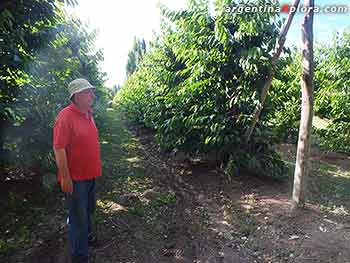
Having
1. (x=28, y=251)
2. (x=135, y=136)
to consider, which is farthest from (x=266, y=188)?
(x=135, y=136)

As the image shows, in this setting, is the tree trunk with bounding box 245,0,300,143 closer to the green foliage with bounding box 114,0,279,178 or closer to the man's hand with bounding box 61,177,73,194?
the green foliage with bounding box 114,0,279,178

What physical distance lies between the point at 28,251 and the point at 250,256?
2.48 metres

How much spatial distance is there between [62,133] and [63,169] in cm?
33

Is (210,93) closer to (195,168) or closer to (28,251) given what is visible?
(195,168)

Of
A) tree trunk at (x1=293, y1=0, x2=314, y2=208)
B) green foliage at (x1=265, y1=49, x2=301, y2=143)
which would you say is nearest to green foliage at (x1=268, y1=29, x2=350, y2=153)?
green foliage at (x1=265, y1=49, x2=301, y2=143)

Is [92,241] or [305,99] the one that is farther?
[305,99]

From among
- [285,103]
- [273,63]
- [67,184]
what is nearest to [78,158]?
[67,184]

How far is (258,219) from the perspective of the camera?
12.7 ft

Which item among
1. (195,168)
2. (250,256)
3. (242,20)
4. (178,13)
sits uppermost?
(178,13)

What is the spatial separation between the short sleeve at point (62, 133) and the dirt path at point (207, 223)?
1.33m

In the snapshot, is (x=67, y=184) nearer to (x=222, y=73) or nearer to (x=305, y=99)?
(x=305, y=99)

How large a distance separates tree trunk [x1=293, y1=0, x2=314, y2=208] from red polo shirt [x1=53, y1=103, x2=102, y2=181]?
264 cm

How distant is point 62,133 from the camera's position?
8.55ft

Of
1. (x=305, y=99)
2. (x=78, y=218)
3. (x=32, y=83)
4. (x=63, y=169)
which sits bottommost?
(x=78, y=218)
